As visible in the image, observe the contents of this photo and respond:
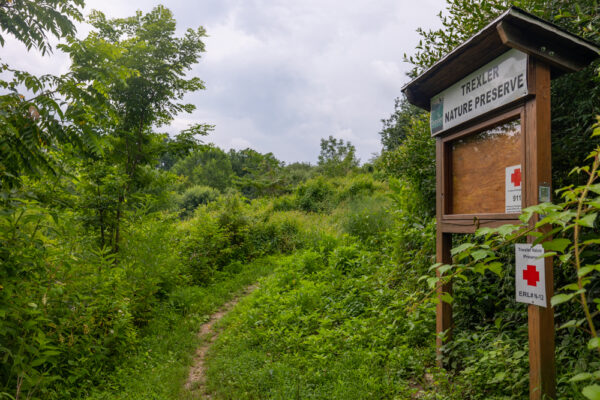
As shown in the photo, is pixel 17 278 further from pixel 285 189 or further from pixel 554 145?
pixel 285 189

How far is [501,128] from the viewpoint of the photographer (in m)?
3.00

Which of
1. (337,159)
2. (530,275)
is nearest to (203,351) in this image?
(530,275)

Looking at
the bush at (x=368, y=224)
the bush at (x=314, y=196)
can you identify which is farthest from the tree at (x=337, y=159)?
the bush at (x=368, y=224)

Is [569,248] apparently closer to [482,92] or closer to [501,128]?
[501,128]

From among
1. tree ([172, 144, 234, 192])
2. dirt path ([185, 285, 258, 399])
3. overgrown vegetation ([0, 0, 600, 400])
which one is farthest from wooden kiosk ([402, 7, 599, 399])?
tree ([172, 144, 234, 192])

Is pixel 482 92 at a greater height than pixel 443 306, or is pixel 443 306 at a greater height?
pixel 482 92

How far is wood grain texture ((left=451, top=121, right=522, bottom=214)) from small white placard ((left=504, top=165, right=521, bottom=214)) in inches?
2.0

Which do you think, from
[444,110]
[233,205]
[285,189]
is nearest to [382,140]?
[285,189]

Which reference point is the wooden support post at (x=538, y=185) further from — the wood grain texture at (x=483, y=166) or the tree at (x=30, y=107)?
the tree at (x=30, y=107)

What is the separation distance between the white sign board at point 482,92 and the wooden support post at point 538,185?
4.4 inches

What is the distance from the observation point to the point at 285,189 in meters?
25.3

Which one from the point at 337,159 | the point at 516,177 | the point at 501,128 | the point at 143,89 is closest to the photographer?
the point at 516,177

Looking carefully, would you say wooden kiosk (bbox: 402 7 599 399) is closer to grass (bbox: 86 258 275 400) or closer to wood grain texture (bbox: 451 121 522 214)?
wood grain texture (bbox: 451 121 522 214)

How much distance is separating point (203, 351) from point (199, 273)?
3.71 meters
